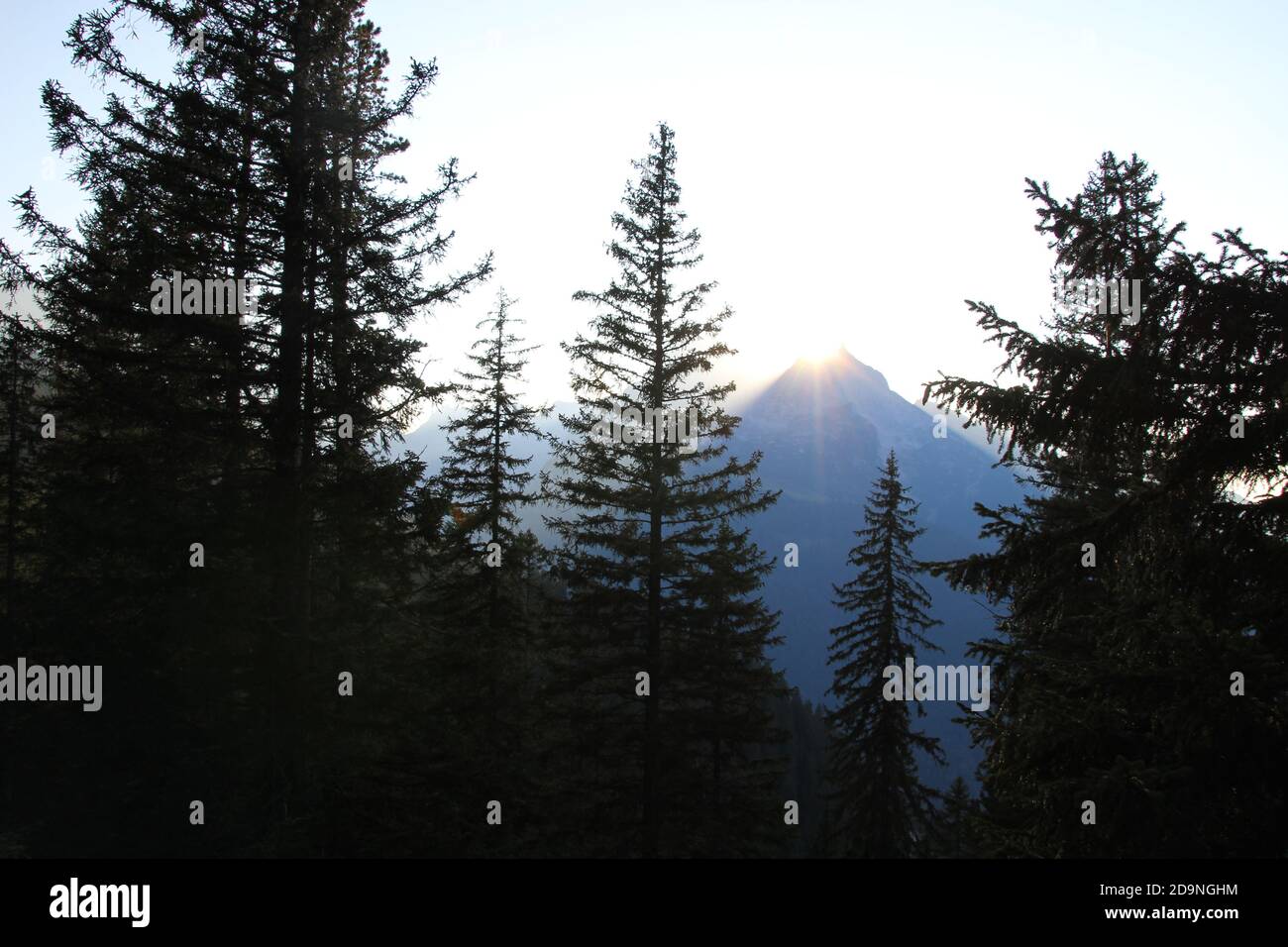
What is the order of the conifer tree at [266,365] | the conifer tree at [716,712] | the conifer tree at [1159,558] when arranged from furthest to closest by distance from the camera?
the conifer tree at [716,712]
the conifer tree at [266,365]
the conifer tree at [1159,558]

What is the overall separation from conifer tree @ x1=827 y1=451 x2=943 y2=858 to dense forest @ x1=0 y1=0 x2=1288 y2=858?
0.38 m

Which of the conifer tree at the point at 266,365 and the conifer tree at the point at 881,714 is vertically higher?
the conifer tree at the point at 266,365

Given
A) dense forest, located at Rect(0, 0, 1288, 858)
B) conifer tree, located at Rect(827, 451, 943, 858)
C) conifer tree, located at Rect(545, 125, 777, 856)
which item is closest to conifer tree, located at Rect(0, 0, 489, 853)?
dense forest, located at Rect(0, 0, 1288, 858)

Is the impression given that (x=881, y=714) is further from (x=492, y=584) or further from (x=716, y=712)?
(x=492, y=584)

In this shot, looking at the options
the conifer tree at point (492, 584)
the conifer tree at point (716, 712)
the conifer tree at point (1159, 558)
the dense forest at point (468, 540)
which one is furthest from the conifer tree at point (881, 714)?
the conifer tree at point (1159, 558)

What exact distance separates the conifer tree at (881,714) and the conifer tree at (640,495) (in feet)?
26.9

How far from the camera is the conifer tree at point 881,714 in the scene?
2170 centimetres

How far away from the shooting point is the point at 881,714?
22.0 metres

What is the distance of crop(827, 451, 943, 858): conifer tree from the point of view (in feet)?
71.2

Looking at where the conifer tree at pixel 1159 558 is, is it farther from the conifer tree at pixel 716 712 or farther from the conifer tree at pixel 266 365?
the conifer tree at pixel 716 712

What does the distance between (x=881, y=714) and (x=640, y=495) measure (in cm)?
1230

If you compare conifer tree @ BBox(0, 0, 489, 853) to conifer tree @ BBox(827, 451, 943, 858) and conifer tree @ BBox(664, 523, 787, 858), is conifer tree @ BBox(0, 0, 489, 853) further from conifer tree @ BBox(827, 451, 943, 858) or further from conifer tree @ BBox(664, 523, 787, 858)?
conifer tree @ BBox(827, 451, 943, 858)

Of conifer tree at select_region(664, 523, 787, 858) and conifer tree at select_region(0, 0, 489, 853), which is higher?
conifer tree at select_region(0, 0, 489, 853)
